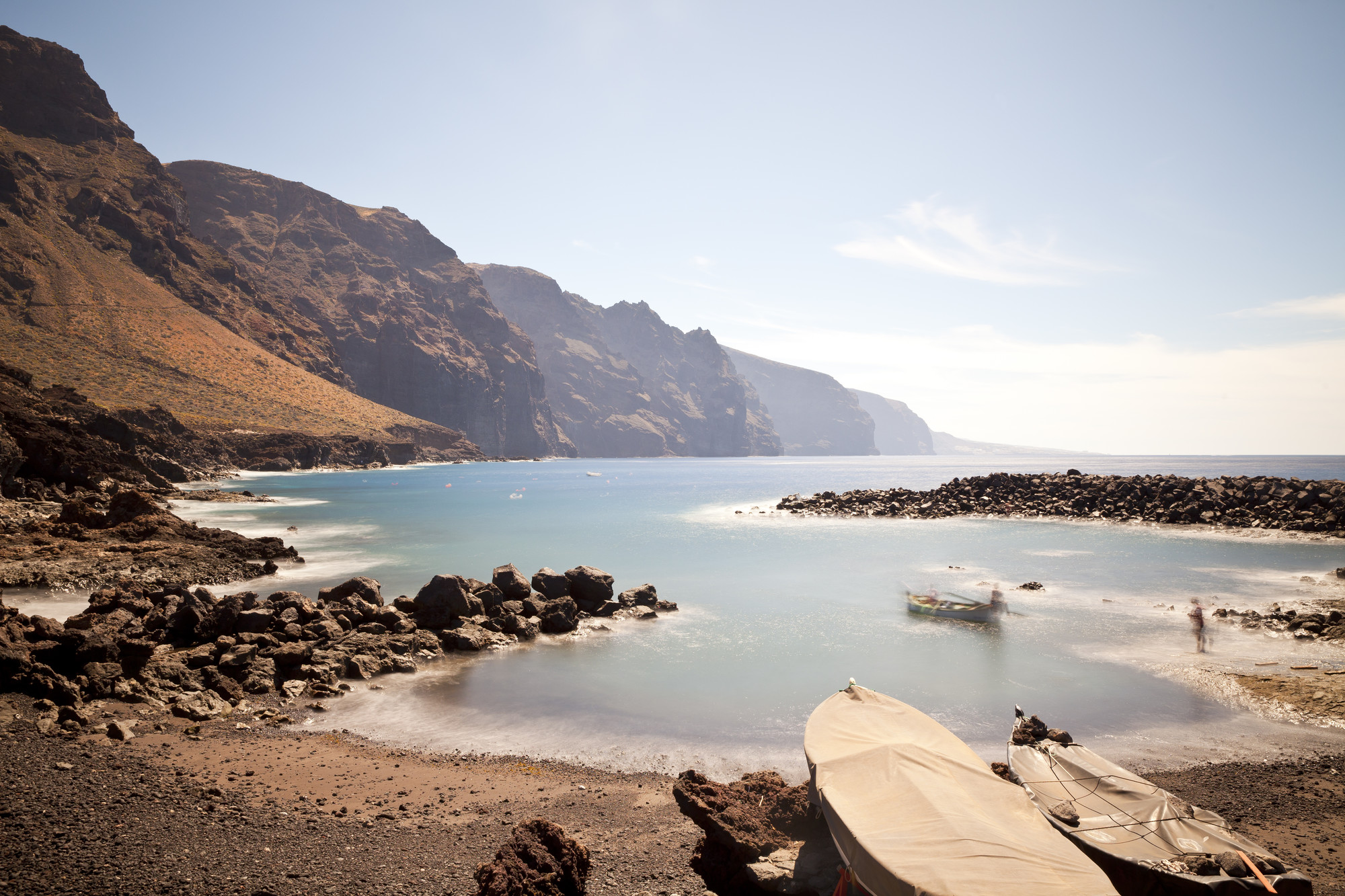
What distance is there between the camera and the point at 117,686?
10867 mm

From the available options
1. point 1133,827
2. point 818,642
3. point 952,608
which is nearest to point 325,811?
point 1133,827

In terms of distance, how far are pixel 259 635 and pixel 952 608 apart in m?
18.2

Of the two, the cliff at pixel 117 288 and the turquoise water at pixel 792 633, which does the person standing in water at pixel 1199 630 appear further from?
the cliff at pixel 117 288

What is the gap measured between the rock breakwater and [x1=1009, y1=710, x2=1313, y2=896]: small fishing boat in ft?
37.9

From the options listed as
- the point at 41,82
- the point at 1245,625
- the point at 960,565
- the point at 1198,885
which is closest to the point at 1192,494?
the point at 960,565

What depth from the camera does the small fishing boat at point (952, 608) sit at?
19.5 m

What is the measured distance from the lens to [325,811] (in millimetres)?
7648

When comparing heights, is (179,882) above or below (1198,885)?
below

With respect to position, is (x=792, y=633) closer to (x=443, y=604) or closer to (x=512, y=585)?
(x=512, y=585)

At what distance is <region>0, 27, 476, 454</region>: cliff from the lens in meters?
79.2

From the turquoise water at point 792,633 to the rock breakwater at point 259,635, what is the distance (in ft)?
3.71

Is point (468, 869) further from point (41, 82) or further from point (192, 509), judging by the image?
point (41, 82)

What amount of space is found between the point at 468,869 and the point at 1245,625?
21.0 metres

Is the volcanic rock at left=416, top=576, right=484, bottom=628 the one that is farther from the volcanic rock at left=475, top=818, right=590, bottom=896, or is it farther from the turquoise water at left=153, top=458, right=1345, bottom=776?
the volcanic rock at left=475, top=818, right=590, bottom=896
